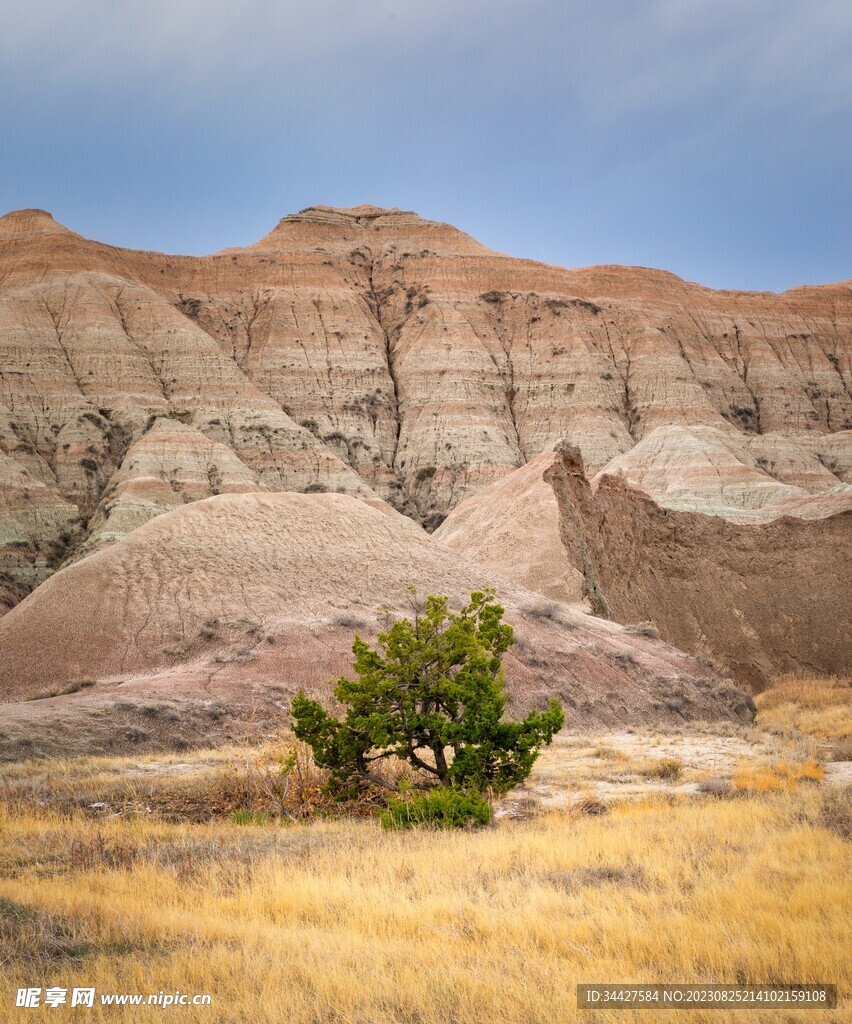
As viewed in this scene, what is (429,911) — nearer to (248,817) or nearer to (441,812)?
(441,812)

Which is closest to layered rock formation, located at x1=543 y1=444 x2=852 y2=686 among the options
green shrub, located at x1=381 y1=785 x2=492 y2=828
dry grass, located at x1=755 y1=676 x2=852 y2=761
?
dry grass, located at x1=755 y1=676 x2=852 y2=761

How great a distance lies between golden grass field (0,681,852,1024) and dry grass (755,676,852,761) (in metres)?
7.66

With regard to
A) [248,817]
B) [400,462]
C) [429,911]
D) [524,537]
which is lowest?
[248,817]

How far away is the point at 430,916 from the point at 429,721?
4726 millimetres

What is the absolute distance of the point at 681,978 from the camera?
482cm

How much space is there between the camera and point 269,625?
908 inches

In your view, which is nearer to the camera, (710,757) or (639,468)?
(710,757)

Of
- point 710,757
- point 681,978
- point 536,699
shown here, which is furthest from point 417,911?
point 536,699

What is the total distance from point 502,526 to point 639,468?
93.0 feet

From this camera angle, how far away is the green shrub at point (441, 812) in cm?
929

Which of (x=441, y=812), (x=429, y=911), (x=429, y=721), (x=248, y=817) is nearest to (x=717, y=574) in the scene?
(x=429, y=721)

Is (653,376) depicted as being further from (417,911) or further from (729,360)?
(417,911)

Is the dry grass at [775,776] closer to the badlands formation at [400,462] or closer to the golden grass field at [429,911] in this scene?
the golden grass field at [429,911]

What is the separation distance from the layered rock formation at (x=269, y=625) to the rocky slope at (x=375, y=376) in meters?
28.1
